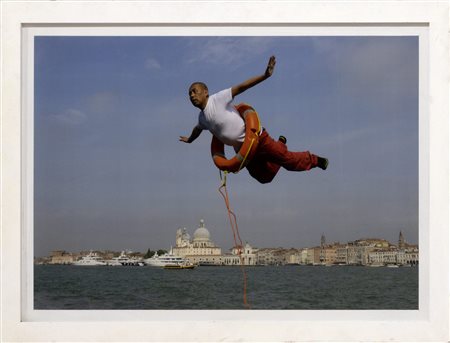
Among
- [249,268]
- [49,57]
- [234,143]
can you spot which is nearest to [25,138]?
[49,57]

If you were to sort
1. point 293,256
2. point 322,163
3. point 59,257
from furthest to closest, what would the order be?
1. point 293,256
2. point 322,163
3. point 59,257

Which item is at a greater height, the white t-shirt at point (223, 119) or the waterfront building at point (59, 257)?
the white t-shirt at point (223, 119)

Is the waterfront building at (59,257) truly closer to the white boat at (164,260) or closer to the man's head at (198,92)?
the white boat at (164,260)

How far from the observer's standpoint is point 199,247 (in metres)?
6.74

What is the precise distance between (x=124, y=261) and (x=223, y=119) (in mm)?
1503

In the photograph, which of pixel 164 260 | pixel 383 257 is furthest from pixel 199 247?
pixel 383 257

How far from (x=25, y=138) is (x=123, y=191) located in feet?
3.08

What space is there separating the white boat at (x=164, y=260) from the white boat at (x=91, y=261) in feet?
1.30

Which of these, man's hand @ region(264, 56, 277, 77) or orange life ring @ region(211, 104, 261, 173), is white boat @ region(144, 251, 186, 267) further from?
man's hand @ region(264, 56, 277, 77)

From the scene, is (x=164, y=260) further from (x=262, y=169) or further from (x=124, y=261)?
(x=262, y=169)

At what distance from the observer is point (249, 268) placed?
6.84m

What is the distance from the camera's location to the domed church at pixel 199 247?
6762 millimetres

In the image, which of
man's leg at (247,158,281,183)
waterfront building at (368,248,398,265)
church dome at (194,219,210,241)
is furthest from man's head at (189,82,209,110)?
waterfront building at (368,248,398,265)

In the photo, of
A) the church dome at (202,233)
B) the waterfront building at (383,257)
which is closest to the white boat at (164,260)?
the church dome at (202,233)
